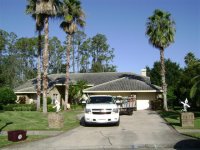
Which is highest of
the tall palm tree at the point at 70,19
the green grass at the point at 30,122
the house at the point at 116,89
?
the tall palm tree at the point at 70,19

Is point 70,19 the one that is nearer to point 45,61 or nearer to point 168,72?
point 45,61

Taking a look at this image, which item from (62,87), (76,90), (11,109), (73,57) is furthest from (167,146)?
(73,57)

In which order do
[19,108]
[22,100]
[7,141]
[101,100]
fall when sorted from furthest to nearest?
[22,100] → [19,108] → [101,100] → [7,141]

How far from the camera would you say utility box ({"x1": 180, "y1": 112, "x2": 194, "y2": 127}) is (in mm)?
18438

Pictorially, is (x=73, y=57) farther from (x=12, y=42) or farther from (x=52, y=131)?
(x=52, y=131)

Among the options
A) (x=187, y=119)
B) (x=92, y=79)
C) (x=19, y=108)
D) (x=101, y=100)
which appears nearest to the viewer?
(x=187, y=119)

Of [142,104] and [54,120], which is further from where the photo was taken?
[142,104]

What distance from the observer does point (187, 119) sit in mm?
18484

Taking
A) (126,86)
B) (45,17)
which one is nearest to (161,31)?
(126,86)

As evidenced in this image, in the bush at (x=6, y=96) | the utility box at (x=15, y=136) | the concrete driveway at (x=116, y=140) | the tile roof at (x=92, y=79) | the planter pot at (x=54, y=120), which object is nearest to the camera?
the concrete driveway at (x=116, y=140)

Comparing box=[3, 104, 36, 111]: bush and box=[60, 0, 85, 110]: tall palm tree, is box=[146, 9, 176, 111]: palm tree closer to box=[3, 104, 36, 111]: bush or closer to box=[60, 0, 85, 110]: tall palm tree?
box=[60, 0, 85, 110]: tall palm tree

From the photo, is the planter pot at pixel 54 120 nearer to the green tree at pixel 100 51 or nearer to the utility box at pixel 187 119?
the utility box at pixel 187 119

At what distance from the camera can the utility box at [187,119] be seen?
1844 cm

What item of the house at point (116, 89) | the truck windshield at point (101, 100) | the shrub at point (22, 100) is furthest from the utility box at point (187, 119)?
the shrub at point (22, 100)
